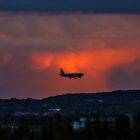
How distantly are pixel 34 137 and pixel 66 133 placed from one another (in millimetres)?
9724

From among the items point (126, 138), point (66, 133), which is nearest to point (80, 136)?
point (66, 133)

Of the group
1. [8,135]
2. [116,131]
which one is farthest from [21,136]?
[116,131]

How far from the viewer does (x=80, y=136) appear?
176m

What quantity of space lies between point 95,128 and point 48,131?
1308cm

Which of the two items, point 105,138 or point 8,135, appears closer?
point 105,138

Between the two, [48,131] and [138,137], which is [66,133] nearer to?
[48,131]

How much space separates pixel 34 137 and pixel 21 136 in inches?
287

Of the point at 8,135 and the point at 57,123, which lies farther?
the point at 57,123

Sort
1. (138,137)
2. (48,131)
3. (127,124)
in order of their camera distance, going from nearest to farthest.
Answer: (138,137)
(48,131)
(127,124)

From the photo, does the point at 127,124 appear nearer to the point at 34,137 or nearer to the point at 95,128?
the point at 95,128

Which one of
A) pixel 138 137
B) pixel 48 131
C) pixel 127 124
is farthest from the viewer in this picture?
pixel 127 124

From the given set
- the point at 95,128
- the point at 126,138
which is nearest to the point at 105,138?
the point at 126,138

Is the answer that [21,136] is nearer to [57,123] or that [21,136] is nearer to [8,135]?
[8,135]

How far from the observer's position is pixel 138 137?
525ft
